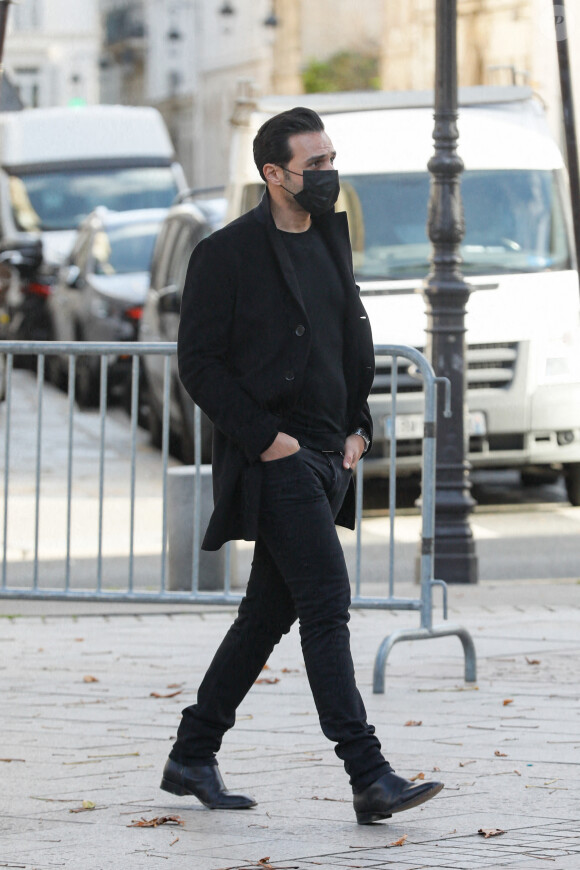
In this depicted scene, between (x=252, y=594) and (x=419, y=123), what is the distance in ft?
26.6

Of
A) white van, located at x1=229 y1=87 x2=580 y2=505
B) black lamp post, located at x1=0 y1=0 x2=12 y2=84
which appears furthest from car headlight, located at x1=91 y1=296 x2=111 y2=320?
black lamp post, located at x1=0 y1=0 x2=12 y2=84

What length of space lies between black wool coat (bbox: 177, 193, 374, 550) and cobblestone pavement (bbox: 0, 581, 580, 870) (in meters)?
0.79

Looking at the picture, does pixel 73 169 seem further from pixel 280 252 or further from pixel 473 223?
pixel 280 252

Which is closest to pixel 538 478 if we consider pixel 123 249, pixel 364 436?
pixel 123 249

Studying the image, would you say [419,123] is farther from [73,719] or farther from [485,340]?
[73,719]

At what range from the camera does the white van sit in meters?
11.9

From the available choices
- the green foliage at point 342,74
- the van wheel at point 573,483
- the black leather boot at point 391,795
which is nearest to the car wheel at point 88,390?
the van wheel at point 573,483

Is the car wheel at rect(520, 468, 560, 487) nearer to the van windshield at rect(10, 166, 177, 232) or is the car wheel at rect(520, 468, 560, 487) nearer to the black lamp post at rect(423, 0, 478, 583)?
the black lamp post at rect(423, 0, 478, 583)

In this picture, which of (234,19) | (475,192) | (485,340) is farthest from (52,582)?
(234,19)

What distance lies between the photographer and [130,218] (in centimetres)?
2081

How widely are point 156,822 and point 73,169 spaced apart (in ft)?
73.5

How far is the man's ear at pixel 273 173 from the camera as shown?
16.2 feet

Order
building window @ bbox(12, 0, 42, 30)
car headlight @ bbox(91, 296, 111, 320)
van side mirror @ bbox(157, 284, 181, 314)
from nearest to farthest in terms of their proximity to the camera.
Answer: van side mirror @ bbox(157, 284, 181, 314), car headlight @ bbox(91, 296, 111, 320), building window @ bbox(12, 0, 42, 30)

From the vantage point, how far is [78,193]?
2636 centimetres
